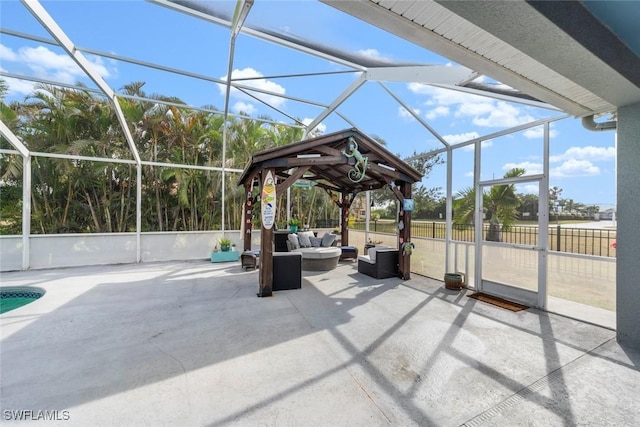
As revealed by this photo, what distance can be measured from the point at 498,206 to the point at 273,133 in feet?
27.4

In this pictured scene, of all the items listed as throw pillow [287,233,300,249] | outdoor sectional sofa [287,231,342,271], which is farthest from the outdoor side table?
throw pillow [287,233,300,249]

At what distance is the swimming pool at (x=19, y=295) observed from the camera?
554 cm

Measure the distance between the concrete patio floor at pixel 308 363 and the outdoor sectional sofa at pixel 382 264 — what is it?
160 centimetres

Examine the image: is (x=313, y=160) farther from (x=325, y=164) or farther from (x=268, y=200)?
(x=268, y=200)

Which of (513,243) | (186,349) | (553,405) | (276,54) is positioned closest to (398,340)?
(553,405)

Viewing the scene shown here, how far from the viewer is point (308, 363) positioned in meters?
2.85

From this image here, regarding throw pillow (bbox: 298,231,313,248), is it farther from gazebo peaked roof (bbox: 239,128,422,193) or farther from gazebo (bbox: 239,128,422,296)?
gazebo peaked roof (bbox: 239,128,422,193)

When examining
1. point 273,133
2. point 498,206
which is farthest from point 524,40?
point 273,133

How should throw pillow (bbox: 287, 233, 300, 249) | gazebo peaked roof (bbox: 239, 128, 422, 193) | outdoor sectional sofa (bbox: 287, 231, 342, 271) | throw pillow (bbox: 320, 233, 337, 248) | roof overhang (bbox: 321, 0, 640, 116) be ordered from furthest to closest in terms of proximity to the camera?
throw pillow (bbox: 320, 233, 337, 248), throw pillow (bbox: 287, 233, 300, 249), outdoor sectional sofa (bbox: 287, 231, 342, 271), gazebo peaked roof (bbox: 239, 128, 422, 193), roof overhang (bbox: 321, 0, 640, 116)

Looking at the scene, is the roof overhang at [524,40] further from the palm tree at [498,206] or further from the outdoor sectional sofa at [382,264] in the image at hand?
the outdoor sectional sofa at [382,264]

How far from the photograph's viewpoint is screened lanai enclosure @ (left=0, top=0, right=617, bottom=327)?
437cm

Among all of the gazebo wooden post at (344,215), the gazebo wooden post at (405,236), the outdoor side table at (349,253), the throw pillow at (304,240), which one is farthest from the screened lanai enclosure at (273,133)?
the throw pillow at (304,240)

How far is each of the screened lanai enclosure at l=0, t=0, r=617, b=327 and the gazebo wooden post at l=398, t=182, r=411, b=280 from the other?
0.48 meters

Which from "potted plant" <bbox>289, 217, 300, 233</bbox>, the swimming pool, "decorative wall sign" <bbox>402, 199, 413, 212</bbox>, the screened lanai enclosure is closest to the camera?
the screened lanai enclosure
